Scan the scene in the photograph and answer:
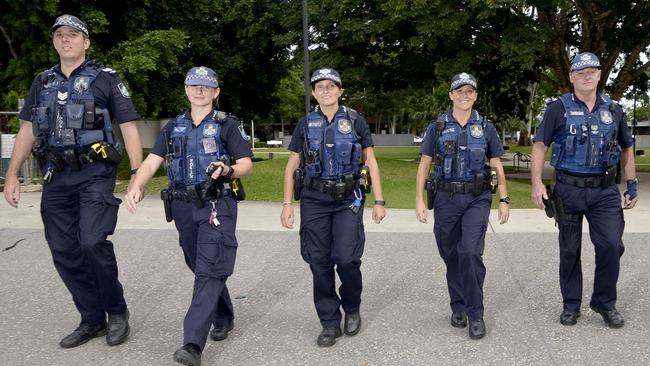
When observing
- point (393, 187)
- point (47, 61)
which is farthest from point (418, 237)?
point (47, 61)

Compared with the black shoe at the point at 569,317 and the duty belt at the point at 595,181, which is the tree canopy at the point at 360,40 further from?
the black shoe at the point at 569,317

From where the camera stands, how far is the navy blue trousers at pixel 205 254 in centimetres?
349

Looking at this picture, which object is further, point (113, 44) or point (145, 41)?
point (113, 44)

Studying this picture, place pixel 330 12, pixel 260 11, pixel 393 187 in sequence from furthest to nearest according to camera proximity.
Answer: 1. pixel 260 11
2. pixel 330 12
3. pixel 393 187

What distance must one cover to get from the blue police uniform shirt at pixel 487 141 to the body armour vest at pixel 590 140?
465 millimetres

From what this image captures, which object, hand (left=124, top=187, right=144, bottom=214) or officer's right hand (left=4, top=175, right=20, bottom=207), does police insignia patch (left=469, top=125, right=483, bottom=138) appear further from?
officer's right hand (left=4, top=175, right=20, bottom=207)

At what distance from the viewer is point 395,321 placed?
434 centimetres

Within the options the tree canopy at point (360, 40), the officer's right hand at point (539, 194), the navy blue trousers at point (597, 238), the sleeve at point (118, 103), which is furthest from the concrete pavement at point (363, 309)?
the tree canopy at point (360, 40)

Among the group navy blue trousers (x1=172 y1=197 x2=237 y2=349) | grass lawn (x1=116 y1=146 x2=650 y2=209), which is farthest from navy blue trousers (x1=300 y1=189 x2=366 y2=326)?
grass lawn (x1=116 y1=146 x2=650 y2=209)

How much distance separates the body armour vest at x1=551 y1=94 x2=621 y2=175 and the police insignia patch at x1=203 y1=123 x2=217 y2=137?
2359mm

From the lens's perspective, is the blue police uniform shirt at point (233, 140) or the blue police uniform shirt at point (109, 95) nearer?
the blue police uniform shirt at point (233, 140)

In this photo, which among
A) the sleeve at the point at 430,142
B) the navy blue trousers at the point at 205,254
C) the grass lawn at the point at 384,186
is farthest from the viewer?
the grass lawn at the point at 384,186

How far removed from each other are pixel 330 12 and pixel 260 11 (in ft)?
18.4

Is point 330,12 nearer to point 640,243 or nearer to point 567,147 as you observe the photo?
point 640,243
